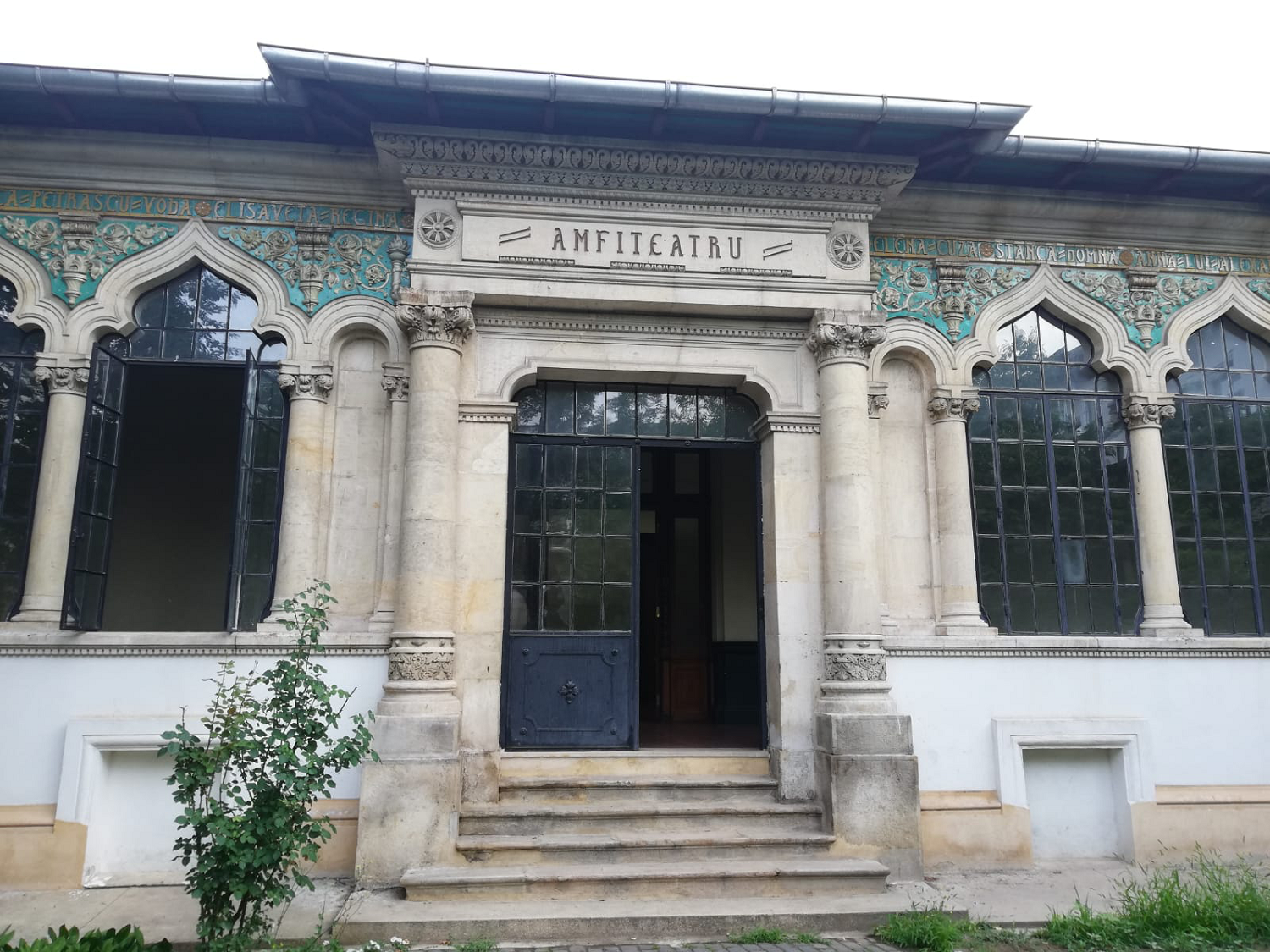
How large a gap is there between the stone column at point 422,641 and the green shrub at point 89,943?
66.2 inches

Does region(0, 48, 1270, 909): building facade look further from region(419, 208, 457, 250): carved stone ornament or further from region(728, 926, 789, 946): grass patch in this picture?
region(728, 926, 789, 946): grass patch

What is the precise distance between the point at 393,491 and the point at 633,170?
3573 mm

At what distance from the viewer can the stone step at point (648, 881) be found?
20.8 ft

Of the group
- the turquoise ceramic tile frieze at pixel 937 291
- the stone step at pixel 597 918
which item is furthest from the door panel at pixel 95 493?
the turquoise ceramic tile frieze at pixel 937 291

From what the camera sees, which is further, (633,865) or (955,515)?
(955,515)

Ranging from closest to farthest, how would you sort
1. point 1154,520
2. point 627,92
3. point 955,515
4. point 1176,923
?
point 1176,923
point 627,92
point 955,515
point 1154,520

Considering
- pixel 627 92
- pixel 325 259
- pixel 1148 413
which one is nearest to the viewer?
pixel 627 92

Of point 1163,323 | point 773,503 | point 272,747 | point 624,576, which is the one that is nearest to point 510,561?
point 624,576

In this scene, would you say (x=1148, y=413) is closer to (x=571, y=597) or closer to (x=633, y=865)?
(x=571, y=597)

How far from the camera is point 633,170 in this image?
803cm

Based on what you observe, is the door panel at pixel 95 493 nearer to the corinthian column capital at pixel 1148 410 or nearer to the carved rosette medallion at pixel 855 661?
the carved rosette medallion at pixel 855 661

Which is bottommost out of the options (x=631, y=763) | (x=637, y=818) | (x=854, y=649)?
(x=637, y=818)

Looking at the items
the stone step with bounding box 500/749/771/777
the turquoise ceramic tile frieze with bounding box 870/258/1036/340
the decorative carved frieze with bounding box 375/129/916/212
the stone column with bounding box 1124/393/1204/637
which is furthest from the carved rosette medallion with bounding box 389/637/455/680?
the stone column with bounding box 1124/393/1204/637

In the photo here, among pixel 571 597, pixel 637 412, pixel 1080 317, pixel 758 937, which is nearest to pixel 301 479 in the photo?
pixel 571 597
